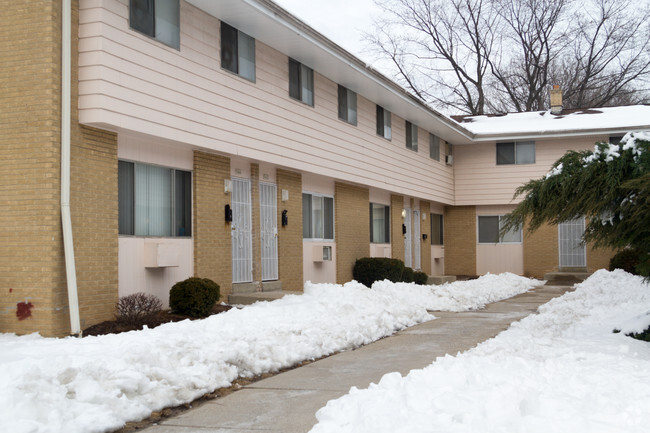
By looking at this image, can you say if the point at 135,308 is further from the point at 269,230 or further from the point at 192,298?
the point at 269,230

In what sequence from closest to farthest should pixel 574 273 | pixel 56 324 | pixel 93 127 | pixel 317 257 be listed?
pixel 56 324 < pixel 93 127 < pixel 317 257 < pixel 574 273

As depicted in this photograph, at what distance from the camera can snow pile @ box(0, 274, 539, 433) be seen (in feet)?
19.0

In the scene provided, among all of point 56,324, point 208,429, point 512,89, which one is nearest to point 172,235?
point 56,324

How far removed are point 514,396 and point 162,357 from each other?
12.5 feet

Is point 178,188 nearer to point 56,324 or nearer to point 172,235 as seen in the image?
point 172,235

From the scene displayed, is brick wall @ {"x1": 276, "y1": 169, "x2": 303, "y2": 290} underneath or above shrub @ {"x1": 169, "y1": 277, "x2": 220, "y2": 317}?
above

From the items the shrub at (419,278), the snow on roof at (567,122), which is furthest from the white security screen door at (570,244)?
the shrub at (419,278)

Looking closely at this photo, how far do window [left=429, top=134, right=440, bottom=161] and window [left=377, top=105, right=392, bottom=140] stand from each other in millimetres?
4589

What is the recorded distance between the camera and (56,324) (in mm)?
9570

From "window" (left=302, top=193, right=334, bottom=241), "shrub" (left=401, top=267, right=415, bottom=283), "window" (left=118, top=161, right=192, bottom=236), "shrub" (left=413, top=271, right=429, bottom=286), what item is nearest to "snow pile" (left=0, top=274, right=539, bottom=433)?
"window" (left=118, top=161, right=192, bottom=236)

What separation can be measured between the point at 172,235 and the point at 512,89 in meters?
33.7

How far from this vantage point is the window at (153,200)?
1142 centimetres

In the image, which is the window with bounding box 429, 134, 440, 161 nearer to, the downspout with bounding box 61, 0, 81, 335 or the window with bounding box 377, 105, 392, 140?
the window with bounding box 377, 105, 392, 140

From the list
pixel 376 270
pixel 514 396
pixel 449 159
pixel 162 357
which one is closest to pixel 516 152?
pixel 449 159
